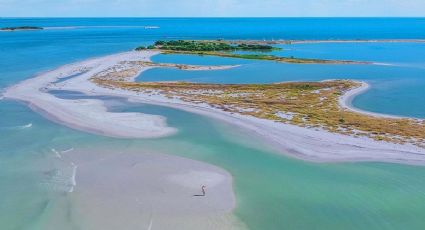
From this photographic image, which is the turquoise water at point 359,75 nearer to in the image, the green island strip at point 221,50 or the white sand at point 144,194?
the green island strip at point 221,50

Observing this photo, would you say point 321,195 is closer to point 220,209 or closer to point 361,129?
point 220,209

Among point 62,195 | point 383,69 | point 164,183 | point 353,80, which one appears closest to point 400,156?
point 164,183

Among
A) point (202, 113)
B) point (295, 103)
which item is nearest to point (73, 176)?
point (202, 113)

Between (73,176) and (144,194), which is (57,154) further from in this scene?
(144,194)

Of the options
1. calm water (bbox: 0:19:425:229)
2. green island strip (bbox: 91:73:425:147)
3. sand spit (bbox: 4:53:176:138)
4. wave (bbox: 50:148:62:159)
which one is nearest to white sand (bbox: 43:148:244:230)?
wave (bbox: 50:148:62:159)

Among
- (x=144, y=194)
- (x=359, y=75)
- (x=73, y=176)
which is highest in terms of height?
(x=359, y=75)

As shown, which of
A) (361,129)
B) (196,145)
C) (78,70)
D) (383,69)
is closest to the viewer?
(196,145)

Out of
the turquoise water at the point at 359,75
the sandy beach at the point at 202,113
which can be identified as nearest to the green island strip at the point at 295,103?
the sandy beach at the point at 202,113
